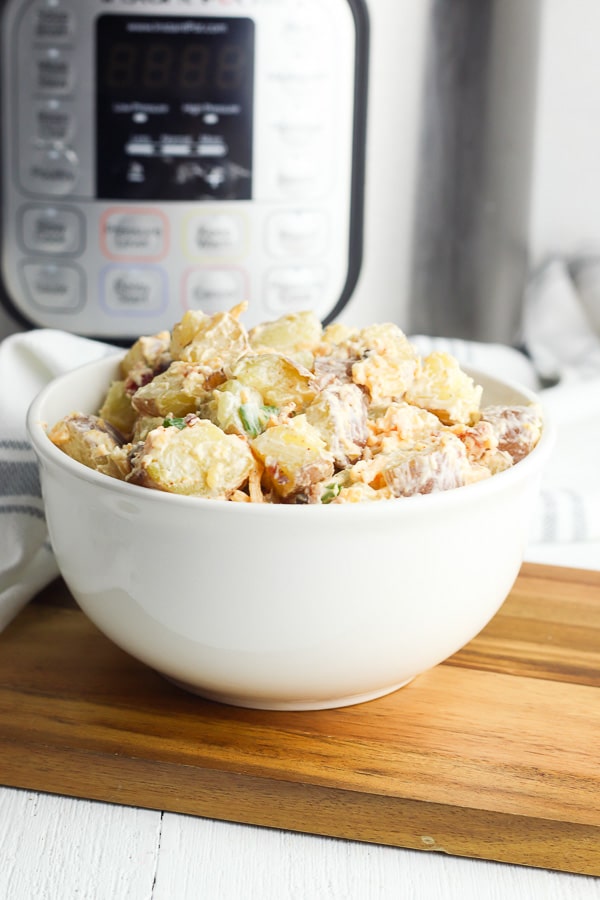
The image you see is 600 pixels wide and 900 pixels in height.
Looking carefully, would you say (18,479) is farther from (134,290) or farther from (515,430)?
(515,430)

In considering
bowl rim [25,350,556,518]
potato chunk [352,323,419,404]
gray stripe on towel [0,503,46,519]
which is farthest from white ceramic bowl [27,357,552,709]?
gray stripe on towel [0,503,46,519]

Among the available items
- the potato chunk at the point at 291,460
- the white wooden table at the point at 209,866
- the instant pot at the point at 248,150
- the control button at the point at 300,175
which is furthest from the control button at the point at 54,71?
the white wooden table at the point at 209,866

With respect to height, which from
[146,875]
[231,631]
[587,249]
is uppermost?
[587,249]

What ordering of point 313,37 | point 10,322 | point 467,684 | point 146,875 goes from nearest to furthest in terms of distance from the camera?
point 146,875 → point 467,684 → point 313,37 → point 10,322

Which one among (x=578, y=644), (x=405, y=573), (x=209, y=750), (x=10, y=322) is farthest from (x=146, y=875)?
(x=10, y=322)

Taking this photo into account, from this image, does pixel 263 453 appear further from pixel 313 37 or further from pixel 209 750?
pixel 313 37

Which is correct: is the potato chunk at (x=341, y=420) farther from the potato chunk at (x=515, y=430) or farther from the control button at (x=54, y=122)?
the control button at (x=54, y=122)

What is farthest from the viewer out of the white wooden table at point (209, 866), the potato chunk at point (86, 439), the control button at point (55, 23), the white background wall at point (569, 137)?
the white background wall at point (569, 137)
